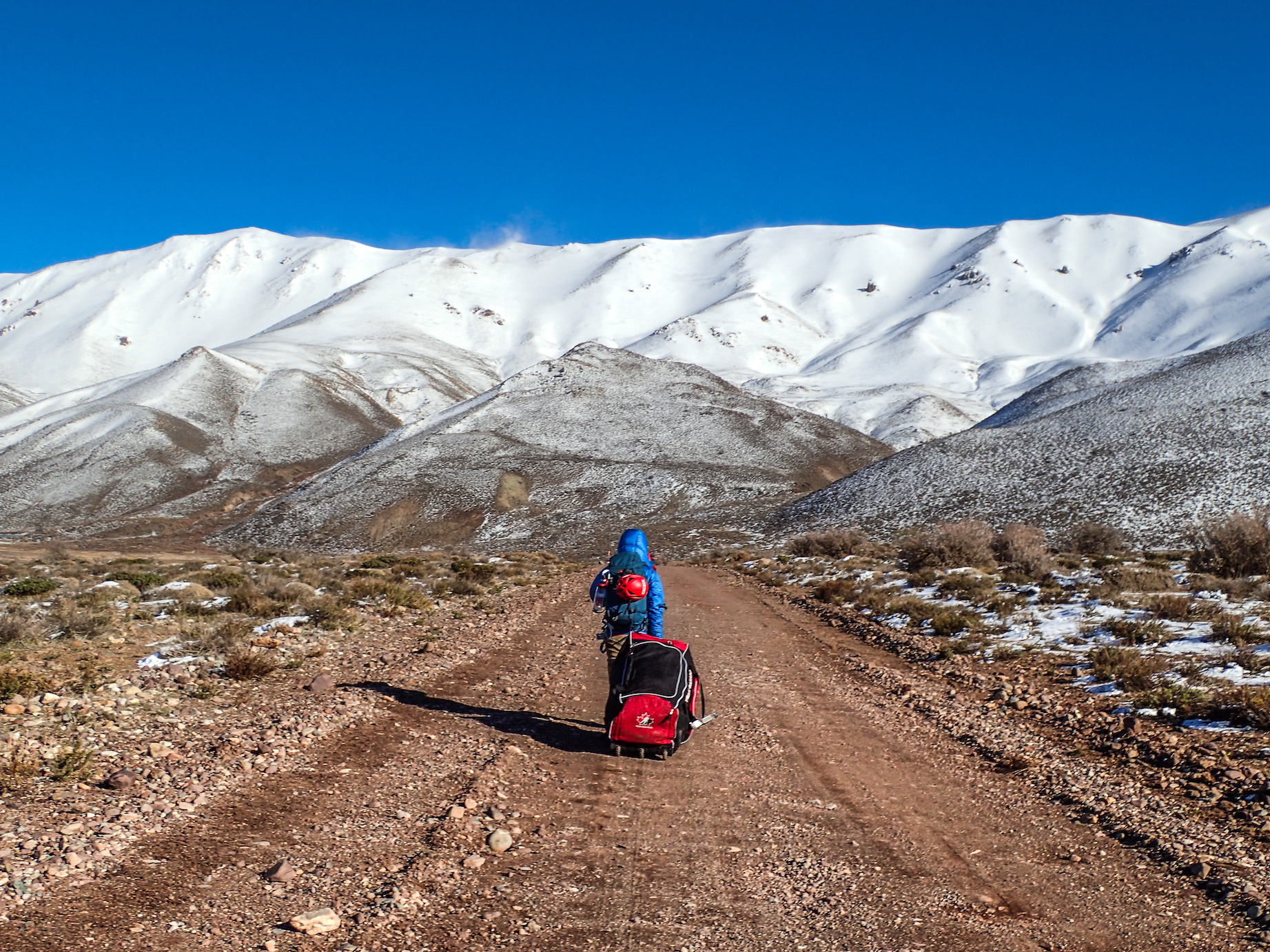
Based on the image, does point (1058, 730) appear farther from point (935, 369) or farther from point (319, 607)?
point (935, 369)

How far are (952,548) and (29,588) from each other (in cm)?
2251

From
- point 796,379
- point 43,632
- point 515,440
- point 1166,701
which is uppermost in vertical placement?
point 796,379

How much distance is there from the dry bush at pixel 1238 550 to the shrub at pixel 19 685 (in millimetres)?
21492

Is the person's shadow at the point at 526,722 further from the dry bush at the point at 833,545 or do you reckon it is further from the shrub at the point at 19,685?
the dry bush at the point at 833,545

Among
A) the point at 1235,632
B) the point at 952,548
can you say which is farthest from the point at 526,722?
the point at 952,548

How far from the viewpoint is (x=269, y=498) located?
74.2 m

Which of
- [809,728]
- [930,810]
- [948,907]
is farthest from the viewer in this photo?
[809,728]

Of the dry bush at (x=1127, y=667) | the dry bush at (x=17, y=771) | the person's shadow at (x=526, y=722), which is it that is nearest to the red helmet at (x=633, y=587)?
the person's shadow at (x=526, y=722)

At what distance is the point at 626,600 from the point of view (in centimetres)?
778

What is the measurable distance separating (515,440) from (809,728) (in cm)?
6921

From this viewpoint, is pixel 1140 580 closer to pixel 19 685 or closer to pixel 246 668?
pixel 246 668

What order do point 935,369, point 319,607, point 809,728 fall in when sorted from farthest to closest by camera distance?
point 935,369, point 319,607, point 809,728

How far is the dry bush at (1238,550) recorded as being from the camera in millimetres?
19078

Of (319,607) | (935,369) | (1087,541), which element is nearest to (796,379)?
(935,369)
